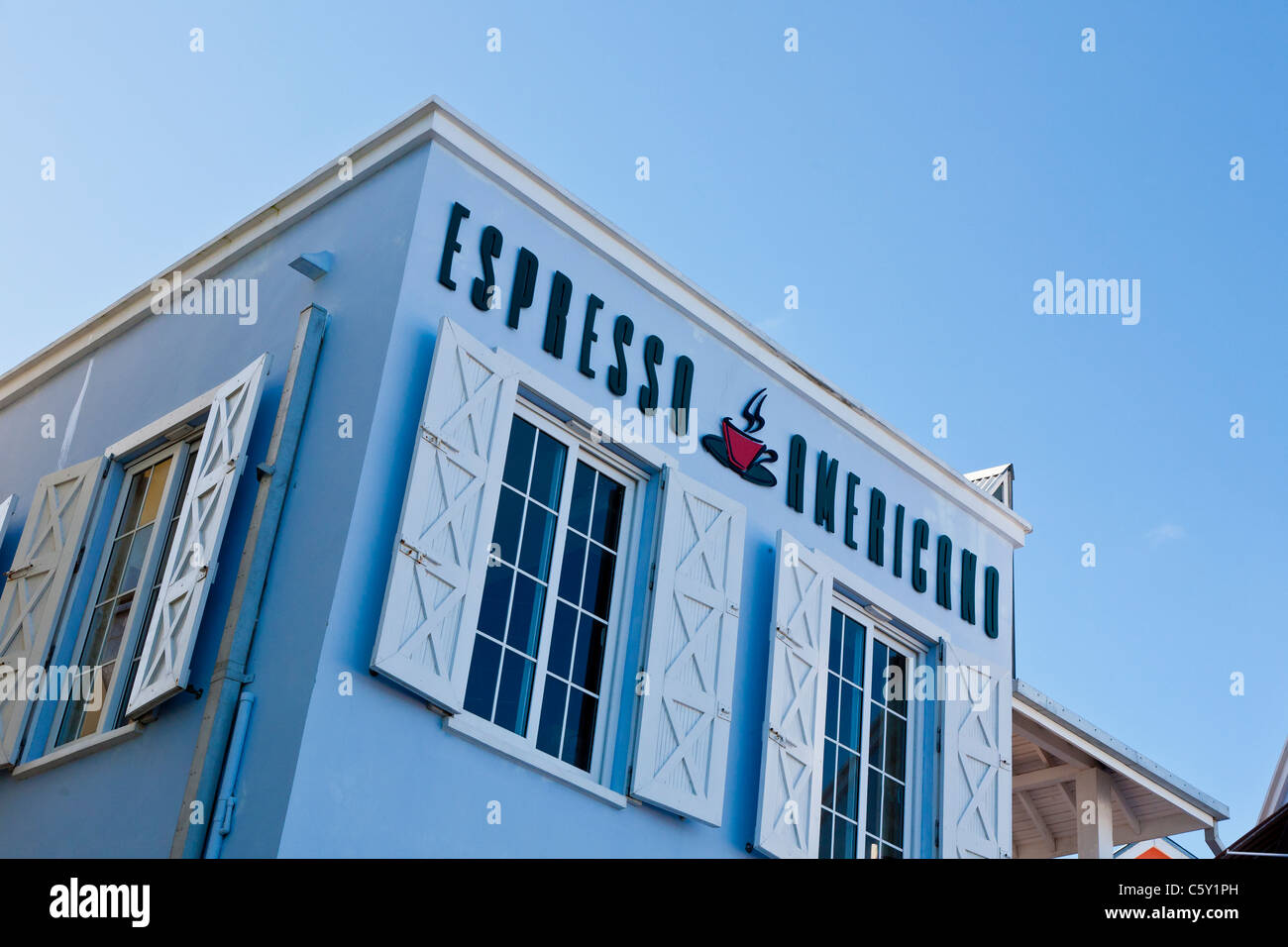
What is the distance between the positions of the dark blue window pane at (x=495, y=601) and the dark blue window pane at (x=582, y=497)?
65 centimetres

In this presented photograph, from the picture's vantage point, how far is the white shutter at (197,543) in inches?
278

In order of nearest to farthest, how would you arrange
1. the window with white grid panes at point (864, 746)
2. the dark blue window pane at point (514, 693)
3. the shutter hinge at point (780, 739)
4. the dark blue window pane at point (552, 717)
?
the dark blue window pane at point (514, 693) → the dark blue window pane at point (552, 717) → the shutter hinge at point (780, 739) → the window with white grid panes at point (864, 746)

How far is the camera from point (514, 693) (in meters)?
7.53

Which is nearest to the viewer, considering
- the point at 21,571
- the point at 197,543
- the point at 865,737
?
the point at 197,543

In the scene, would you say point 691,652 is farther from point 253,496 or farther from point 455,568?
point 253,496

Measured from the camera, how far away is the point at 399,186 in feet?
26.2

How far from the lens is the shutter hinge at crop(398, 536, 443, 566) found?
696 cm

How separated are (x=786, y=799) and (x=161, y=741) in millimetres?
3443

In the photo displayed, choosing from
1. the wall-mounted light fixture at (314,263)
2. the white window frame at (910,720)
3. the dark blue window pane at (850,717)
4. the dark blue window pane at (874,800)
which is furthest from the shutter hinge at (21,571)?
the dark blue window pane at (874,800)

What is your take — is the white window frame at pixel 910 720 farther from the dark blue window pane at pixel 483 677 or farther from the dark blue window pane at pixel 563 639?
the dark blue window pane at pixel 483 677

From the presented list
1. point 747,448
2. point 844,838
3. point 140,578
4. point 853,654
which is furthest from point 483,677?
point 853,654

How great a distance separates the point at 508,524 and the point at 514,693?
879 mm

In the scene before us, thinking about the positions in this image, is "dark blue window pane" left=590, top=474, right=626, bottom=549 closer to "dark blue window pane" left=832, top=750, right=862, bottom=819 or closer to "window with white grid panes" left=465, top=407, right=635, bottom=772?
"window with white grid panes" left=465, top=407, right=635, bottom=772
